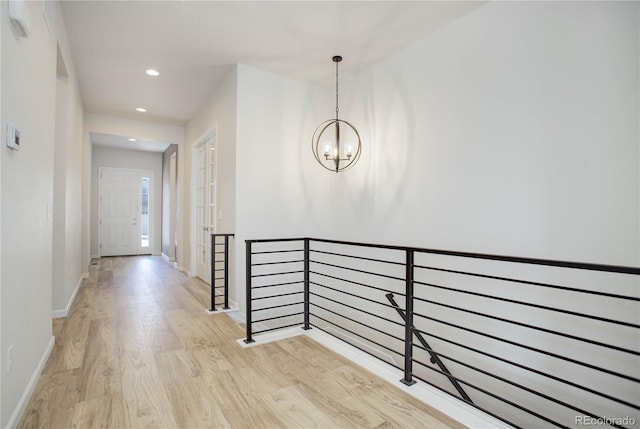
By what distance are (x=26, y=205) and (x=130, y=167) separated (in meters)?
6.87

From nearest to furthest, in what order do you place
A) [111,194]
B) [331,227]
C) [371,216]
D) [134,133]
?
[371,216]
[331,227]
[134,133]
[111,194]

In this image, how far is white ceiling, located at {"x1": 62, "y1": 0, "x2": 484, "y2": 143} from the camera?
2.64m

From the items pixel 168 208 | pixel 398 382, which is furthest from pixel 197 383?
pixel 168 208

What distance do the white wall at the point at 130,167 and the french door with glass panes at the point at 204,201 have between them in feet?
11.0

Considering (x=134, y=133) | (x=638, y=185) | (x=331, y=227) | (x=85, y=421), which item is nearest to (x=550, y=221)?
(x=638, y=185)

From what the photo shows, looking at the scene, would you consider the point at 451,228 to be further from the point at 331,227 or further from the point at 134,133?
the point at 134,133

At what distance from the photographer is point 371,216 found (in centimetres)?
370

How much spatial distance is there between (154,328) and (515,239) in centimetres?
315

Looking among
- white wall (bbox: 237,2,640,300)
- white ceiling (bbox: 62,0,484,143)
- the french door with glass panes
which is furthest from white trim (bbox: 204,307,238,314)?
white ceiling (bbox: 62,0,484,143)

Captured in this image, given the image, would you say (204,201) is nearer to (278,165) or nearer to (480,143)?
(278,165)

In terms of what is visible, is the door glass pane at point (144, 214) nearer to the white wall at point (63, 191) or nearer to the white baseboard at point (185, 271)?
the white baseboard at point (185, 271)

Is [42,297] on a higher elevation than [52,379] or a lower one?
higher

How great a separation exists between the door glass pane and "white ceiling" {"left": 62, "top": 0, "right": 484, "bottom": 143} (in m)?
4.18

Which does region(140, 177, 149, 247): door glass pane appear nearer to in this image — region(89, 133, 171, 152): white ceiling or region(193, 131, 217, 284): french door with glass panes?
region(89, 133, 171, 152): white ceiling
